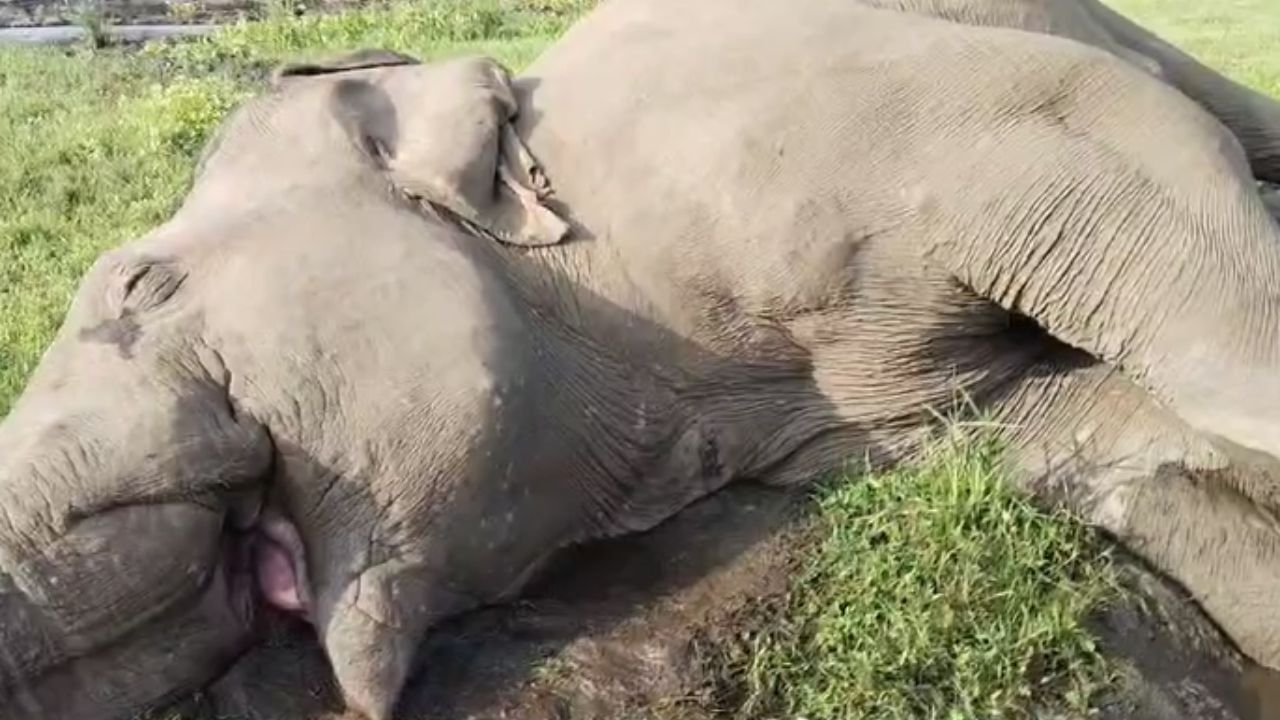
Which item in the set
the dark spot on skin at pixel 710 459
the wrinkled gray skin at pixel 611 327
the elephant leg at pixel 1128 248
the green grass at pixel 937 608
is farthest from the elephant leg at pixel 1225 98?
the dark spot on skin at pixel 710 459

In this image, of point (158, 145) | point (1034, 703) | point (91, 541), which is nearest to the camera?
point (91, 541)

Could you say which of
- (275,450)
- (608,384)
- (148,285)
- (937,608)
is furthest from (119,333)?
(937,608)

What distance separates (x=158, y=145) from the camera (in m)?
8.19

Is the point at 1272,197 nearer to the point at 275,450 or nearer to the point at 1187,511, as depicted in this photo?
the point at 1187,511

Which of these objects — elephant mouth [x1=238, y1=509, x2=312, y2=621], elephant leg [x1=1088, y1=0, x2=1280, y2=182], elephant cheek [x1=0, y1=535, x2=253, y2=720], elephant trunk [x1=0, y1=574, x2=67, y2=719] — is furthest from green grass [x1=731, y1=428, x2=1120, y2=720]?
elephant leg [x1=1088, y1=0, x2=1280, y2=182]

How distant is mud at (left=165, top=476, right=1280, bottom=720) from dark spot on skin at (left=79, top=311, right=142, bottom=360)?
0.58m

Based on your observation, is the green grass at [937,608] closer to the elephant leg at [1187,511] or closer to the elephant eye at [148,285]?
the elephant leg at [1187,511]

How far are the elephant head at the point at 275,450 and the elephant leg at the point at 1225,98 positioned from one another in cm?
195

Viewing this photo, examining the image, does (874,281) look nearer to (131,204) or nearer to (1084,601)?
(1084,601)

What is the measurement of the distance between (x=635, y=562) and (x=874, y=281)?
72 centimetres

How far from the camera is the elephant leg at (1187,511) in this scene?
3670mm

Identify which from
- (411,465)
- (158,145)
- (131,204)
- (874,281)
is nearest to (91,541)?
(411,465)

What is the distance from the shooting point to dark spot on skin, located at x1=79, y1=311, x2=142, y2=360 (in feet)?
10.3

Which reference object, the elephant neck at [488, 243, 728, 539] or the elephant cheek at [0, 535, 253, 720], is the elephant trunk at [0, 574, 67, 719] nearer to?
the elephant cheek at [0, 535, 253, 720]
